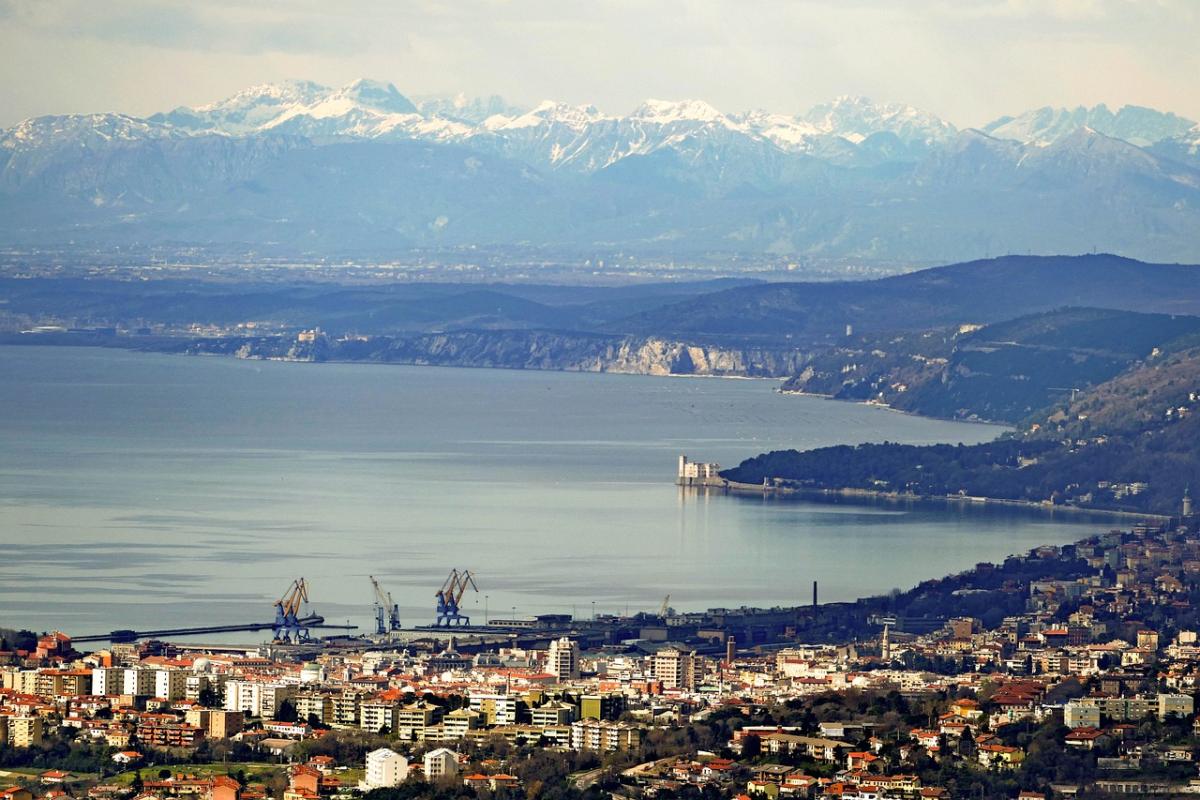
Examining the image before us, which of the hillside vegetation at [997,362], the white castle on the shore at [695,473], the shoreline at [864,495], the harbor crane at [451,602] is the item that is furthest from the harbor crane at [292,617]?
the hillside vegetation at [997,362]

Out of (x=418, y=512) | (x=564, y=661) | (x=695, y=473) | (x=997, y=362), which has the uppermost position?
(x=997, y=362)

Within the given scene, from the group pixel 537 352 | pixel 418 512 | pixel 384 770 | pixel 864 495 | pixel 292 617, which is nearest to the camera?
pixel 384 770

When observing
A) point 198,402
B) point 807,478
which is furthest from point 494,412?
point 807,478

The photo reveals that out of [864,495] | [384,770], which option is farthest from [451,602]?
[864,495]

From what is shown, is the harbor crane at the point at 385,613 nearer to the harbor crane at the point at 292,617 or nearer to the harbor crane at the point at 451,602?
the harbor crane at the point at 451,602

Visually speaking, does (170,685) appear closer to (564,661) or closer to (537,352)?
(564,661)

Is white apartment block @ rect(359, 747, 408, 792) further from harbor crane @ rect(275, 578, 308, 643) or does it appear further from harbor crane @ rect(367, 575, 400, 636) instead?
harbor crane @ rect(367, 575, 400, 636)

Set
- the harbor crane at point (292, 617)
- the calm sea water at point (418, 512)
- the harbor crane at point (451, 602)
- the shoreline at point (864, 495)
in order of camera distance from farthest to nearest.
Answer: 1. the shoreline at point (864, 495)
2. the calm sea water at point (418, 512)
3. the harbor crane at point (451, 602)
4. the harbor crane at point (292, 617)

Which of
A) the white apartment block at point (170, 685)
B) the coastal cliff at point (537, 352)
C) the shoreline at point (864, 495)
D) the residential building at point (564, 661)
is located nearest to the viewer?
the white apartment block at point (170, 685)
